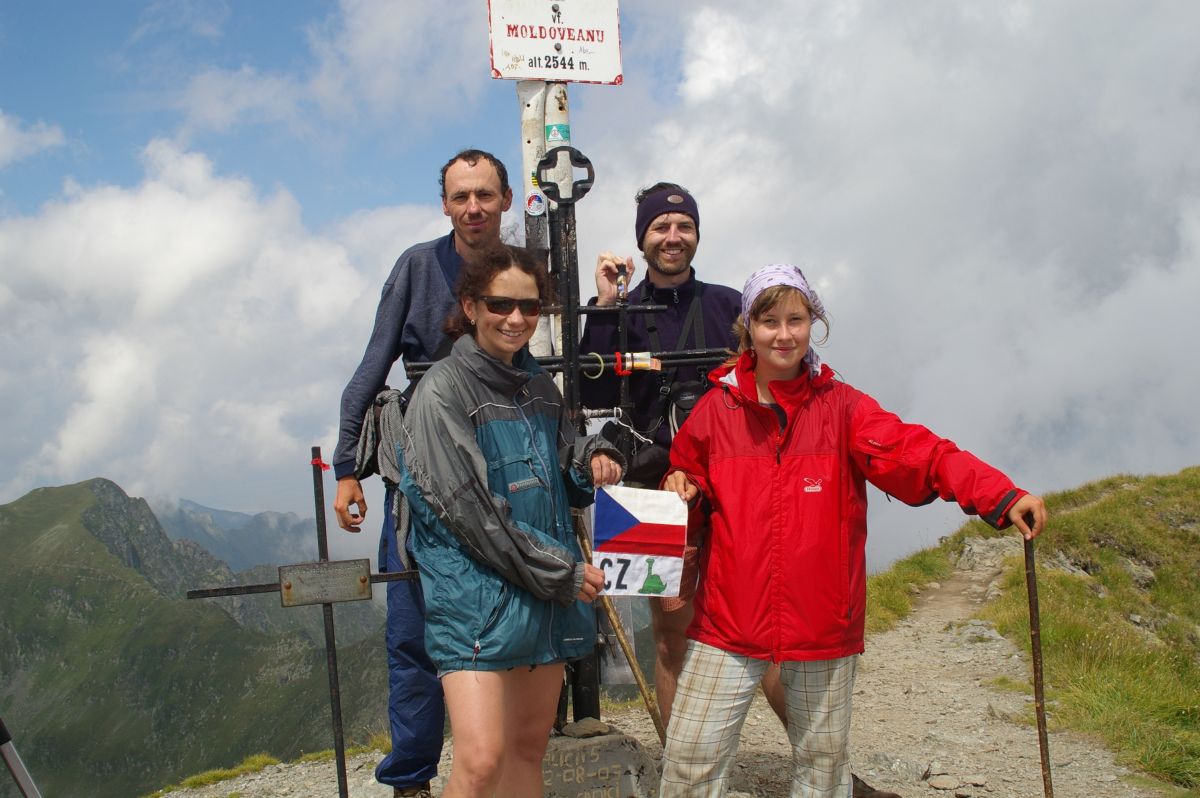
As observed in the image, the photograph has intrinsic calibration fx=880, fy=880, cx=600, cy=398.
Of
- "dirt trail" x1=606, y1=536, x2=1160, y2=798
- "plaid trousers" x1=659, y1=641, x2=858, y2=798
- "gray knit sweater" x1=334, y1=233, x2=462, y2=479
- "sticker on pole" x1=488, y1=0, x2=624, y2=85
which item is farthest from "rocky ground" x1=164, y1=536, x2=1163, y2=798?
"sticker on pole" x1=488, y1=0, x2=624, y2=85

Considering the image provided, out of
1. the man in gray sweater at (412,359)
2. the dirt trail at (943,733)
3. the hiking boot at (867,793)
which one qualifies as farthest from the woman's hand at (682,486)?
the dirt trail at (943,733)

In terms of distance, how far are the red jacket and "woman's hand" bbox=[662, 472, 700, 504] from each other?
0.10m

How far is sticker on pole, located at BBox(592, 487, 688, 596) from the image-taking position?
382 cm

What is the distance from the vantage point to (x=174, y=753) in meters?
148

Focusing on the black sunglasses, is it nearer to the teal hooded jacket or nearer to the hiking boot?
the teal hooded jacket

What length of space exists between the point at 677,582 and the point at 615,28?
3.37 metres

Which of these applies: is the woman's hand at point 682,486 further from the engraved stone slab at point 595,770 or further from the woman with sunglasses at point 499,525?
the engraved stone slab at point 595,770

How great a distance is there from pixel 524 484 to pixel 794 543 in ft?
3.71

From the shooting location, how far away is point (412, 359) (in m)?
4.54

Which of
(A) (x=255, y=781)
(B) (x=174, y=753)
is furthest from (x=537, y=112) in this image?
(B) (x=174, y=753)

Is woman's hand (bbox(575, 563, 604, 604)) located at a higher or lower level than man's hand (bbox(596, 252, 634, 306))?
lower

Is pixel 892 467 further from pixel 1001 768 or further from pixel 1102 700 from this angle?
pixel 1102 700

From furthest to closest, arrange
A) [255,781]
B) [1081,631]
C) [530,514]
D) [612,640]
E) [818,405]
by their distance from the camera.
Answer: [1081,631] < [255,781] < [612,640] < [818,405] < [530,514]

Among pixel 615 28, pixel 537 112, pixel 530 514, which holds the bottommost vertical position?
pixel 530 514
